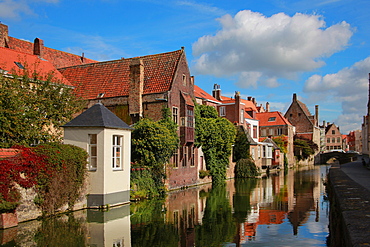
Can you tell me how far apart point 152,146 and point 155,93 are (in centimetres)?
486

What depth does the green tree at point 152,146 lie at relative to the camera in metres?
26.1

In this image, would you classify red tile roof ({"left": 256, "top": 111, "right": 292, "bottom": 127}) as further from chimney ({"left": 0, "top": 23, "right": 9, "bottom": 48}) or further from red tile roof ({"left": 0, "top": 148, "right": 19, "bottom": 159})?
red tile roof ({"left": 0, "top": 148, "right": 19, "bottom": 159})

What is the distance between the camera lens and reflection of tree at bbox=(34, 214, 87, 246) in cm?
1245

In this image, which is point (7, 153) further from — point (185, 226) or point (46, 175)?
A: point (185, 226)

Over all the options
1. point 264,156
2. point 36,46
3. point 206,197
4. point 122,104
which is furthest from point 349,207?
point 264,156

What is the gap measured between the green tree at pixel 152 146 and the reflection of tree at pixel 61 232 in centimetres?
989

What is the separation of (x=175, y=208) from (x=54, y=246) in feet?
30.0

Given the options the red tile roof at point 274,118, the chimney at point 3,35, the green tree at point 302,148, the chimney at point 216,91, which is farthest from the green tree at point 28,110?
the green tree at point 302,148

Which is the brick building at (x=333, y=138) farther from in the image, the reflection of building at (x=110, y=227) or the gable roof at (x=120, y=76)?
the reflection of building at (x=110, y=227)

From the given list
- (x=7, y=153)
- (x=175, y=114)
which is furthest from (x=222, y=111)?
(x=7, y=153)

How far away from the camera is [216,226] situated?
613 inches

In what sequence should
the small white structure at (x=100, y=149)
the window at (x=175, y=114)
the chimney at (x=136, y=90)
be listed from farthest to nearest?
the window at (x=175, y=114), the chimney at (x=136, y=90), the small white structure at (x=100, y=149)

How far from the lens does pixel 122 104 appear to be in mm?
30047

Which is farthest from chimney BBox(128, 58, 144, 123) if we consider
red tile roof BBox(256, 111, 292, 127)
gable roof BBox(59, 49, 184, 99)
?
red tile roof BBox(256, 111, 292, 127)
